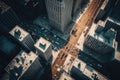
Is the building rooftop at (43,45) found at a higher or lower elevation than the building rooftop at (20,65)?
higher

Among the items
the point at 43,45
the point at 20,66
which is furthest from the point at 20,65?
the point at 43,45

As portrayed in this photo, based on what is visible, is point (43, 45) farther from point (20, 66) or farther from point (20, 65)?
point (20, 66)

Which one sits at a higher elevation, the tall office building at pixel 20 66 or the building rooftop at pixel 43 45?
the building rooftop at pixel 43 45

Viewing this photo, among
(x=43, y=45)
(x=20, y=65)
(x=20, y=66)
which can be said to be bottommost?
(x=20, y=66)

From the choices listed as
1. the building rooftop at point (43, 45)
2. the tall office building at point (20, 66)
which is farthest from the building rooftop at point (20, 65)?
the building rooftop at point (43, 45)

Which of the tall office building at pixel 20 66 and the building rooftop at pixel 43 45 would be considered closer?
the tall office building at pixel 20 66

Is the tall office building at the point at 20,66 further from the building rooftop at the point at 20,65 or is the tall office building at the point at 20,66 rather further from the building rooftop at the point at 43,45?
the building rooftop at the point at 43,45

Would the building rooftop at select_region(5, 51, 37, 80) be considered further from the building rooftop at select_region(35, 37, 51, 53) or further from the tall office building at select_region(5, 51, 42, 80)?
the building rooftop at select_region(35, 37, 51, 53)

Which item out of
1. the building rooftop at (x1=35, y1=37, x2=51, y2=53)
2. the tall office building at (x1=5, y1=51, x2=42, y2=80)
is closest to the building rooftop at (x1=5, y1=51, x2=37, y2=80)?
the tall office building at (x1=5, y1=51, x2=42, y2=80)

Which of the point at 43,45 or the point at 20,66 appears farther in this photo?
the point at 43,45
